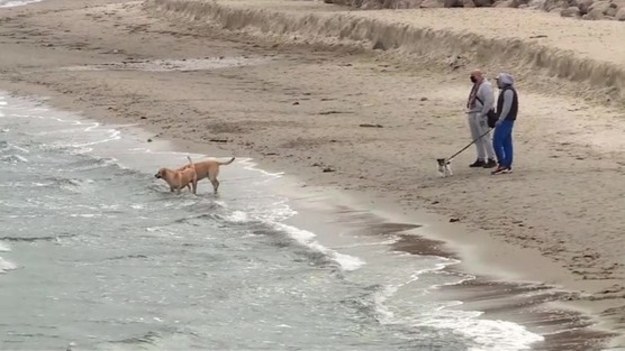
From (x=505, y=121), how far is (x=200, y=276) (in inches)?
202

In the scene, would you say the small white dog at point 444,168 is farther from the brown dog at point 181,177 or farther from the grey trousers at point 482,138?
the brown dog at point 181,177

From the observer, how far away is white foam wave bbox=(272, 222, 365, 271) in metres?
14.4

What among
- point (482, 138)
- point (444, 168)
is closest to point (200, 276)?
point (444, 168)

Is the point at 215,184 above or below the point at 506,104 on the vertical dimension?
below

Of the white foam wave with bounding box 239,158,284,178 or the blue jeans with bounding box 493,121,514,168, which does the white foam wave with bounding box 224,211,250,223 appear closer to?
the white foam wave with bounding box 239,158,284,178

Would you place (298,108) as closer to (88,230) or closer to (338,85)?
(338,85)

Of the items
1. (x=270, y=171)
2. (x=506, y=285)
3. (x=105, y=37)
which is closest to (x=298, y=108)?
(x=270, y=171)

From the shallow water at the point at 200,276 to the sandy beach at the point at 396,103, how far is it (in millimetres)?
785

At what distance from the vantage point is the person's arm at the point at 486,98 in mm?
17906

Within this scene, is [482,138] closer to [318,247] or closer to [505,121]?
[505,121]

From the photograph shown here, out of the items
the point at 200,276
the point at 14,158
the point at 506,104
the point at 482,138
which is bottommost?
the point at 14,158

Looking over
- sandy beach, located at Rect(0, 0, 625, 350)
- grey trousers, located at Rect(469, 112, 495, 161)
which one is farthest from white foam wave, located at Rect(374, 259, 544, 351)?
grey trousers, located at Rect(469, 112, 495, 161)

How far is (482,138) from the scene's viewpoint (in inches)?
719

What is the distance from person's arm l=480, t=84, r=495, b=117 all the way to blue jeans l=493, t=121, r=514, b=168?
0.30 meters
